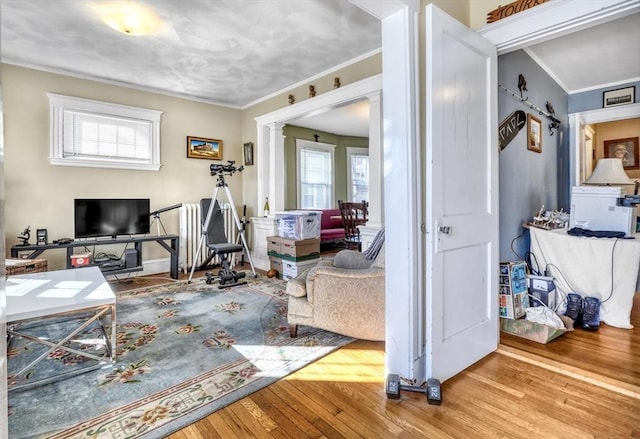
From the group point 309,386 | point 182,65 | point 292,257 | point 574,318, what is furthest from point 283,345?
point 182,65

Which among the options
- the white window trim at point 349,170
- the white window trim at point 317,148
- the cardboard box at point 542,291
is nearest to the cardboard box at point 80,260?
the white window trim at point 317,148

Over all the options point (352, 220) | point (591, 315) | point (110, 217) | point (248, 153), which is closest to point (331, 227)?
point (352, 220)

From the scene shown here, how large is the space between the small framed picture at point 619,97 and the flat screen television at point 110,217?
19.0 feet

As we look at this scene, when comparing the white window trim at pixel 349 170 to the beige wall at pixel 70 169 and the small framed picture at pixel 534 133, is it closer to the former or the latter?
the beige wall at pixel 70 169

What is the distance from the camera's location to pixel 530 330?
251 centimetres

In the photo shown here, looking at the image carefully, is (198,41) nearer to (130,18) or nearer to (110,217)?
(130,18)

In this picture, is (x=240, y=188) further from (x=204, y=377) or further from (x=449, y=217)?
(x=449, y=217)

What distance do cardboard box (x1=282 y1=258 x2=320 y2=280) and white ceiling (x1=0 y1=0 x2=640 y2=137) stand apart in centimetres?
230

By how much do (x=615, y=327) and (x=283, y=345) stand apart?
263cm

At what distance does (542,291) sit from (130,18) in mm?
4095

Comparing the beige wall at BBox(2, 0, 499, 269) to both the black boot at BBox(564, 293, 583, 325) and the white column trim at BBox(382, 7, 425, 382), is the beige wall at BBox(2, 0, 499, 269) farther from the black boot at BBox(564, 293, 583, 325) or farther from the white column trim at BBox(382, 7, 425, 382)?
the black boot at BBox(564, 293, 583, 325)

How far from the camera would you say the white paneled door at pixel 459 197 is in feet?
5.98

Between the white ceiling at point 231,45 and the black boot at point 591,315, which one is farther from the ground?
the white ceiling at point 231,45

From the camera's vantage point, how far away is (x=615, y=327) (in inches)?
107
